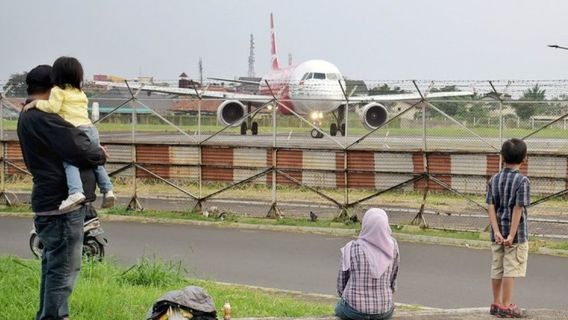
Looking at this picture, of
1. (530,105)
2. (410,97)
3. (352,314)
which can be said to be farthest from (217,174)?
(410,97)

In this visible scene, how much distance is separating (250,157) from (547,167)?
540 cm

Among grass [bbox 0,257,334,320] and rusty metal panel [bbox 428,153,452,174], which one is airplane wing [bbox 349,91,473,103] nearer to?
rusty metal panel [bbox 428,153,452,174]

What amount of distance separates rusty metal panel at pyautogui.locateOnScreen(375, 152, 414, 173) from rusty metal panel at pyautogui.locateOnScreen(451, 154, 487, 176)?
33.2 inches

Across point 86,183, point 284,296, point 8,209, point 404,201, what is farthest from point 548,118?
point 86,183

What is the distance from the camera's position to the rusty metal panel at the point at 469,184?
46.4ft

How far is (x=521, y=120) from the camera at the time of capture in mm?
16750

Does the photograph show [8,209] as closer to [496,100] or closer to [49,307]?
[496,100]

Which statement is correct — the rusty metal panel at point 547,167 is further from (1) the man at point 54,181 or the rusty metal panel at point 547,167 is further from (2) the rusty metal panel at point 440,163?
(1) the man at point 54,181

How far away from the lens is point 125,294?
733 cm

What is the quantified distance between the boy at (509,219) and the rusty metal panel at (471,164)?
23.0 feet

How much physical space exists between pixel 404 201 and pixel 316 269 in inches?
298

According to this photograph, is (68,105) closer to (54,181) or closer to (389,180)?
(54,181)

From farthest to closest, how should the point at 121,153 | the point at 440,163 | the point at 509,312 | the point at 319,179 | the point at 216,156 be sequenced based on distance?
1. the point at 121,153
2. the point at 216,156
3. the point at 319,179
4. the point at 440,163
5. the point at 509,312

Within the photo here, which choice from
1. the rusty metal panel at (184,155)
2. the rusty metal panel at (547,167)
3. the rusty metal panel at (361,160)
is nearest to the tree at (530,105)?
the rusty metal panel at (547,167)
